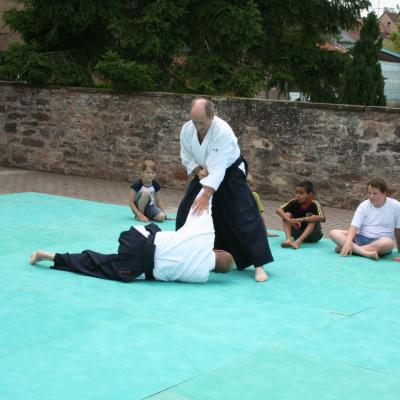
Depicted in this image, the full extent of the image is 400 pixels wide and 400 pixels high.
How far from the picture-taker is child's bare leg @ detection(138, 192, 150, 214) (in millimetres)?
9747

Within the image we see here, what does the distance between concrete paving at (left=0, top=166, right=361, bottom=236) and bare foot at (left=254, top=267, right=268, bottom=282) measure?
111 inches

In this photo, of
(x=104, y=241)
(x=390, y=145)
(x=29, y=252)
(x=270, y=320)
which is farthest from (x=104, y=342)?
(x=390, y=145)

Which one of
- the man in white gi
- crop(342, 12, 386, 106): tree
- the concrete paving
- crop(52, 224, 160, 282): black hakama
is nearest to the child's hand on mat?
the man in white gi

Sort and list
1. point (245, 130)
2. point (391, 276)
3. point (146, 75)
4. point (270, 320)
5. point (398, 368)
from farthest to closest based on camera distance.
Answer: point (146, 75) < point (245, 130) < point (391, 276) < point (270, 320) < point (398, 368)

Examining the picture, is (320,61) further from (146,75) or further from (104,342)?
(104,342)

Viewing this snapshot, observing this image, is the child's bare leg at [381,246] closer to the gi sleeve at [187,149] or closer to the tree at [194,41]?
the gi sleeve at [187,149]

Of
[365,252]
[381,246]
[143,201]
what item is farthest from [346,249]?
[143,201]

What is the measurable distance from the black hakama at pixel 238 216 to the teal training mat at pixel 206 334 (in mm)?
229

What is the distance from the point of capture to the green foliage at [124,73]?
13.3 m

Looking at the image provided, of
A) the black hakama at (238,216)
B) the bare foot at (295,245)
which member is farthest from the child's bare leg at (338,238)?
the black hakama at (238,216)

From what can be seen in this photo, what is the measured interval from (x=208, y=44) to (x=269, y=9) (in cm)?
119

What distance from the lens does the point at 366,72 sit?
44.4ft

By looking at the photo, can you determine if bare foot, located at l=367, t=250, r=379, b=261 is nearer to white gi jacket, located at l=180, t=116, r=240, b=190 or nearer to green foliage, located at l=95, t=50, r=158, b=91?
white gi jacket, located at l=180, t=116, r=240, b=190

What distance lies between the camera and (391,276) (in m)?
7.35
